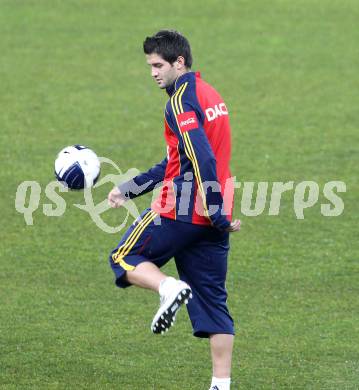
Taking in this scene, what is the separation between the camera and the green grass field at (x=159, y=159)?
8242mm

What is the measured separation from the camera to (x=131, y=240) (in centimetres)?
722

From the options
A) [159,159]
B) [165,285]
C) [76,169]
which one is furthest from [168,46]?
[159,159]

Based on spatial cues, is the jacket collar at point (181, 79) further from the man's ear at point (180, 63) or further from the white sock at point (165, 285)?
the white sock at point (165, 285)

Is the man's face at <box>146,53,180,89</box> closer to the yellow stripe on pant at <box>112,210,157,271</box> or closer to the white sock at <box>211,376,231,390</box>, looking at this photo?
the yellow stripe on pant at <box>112,210,157,271</box>

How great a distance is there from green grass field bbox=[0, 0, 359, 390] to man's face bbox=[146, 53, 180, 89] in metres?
2.08

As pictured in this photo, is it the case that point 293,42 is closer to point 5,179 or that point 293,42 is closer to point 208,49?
point 208,49

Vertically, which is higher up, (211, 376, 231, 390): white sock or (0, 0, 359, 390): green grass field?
(0, 0, 359, 390): green grass field

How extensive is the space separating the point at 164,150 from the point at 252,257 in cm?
357

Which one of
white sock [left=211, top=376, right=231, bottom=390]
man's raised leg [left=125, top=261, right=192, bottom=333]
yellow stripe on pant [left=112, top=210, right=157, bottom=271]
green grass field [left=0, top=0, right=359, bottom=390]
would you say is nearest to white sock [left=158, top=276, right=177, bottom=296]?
man's raised leg [left=125, top=261, right=192, bottom=333]

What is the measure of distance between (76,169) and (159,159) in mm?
5828

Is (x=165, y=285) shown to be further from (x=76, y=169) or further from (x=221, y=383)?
(x=76, y=169)

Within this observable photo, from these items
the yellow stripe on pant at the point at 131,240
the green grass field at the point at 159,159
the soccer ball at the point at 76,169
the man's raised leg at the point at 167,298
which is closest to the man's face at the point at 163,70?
the yellow stripe on pant at the point at 131,240

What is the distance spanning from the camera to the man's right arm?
759cm

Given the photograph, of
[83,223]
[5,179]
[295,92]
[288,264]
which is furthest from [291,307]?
[295,92]
